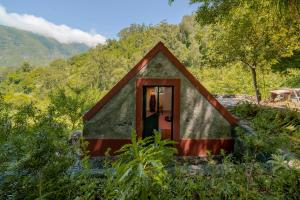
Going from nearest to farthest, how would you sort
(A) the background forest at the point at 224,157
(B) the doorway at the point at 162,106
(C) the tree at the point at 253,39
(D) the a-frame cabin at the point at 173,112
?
(A) the background forest at the point at 224,157 → (D) the a-frame cabin at the point at 173,112 → (C) the tree at the point at 253,39 → (B) the doorway at the point at 162,106

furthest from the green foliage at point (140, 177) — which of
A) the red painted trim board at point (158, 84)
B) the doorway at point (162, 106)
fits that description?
the doorway at point (162, 106)

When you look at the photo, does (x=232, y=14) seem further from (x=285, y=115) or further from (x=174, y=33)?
(x=174, y=33)

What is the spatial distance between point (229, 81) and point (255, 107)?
48.1 ft

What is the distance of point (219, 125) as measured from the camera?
30.9ft

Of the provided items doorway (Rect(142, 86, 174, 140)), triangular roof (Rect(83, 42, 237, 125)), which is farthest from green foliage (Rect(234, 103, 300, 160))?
doorway (Rect(142, 86, 174, 140))

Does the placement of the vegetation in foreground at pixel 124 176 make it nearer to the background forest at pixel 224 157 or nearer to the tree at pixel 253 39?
the background forest at pixel 224 157

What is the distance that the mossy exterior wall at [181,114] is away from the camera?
9.02 m

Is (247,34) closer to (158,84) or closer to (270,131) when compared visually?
(158,84)

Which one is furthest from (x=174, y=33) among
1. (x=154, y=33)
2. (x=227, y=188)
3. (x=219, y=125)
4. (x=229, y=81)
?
(x=227, y=188)

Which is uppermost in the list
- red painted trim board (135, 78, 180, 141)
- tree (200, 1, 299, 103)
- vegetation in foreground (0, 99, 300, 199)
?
tree (200, 1, 299, 103)

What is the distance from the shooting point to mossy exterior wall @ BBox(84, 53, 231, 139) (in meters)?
9.02

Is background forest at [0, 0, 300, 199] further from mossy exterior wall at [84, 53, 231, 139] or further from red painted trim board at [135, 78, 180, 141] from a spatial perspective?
red painted trim board at [135, 78, 180, 141]

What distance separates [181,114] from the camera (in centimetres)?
931

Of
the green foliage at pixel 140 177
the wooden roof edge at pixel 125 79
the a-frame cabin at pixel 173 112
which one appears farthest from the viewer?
the a-frame cabin at pixel 173 112
